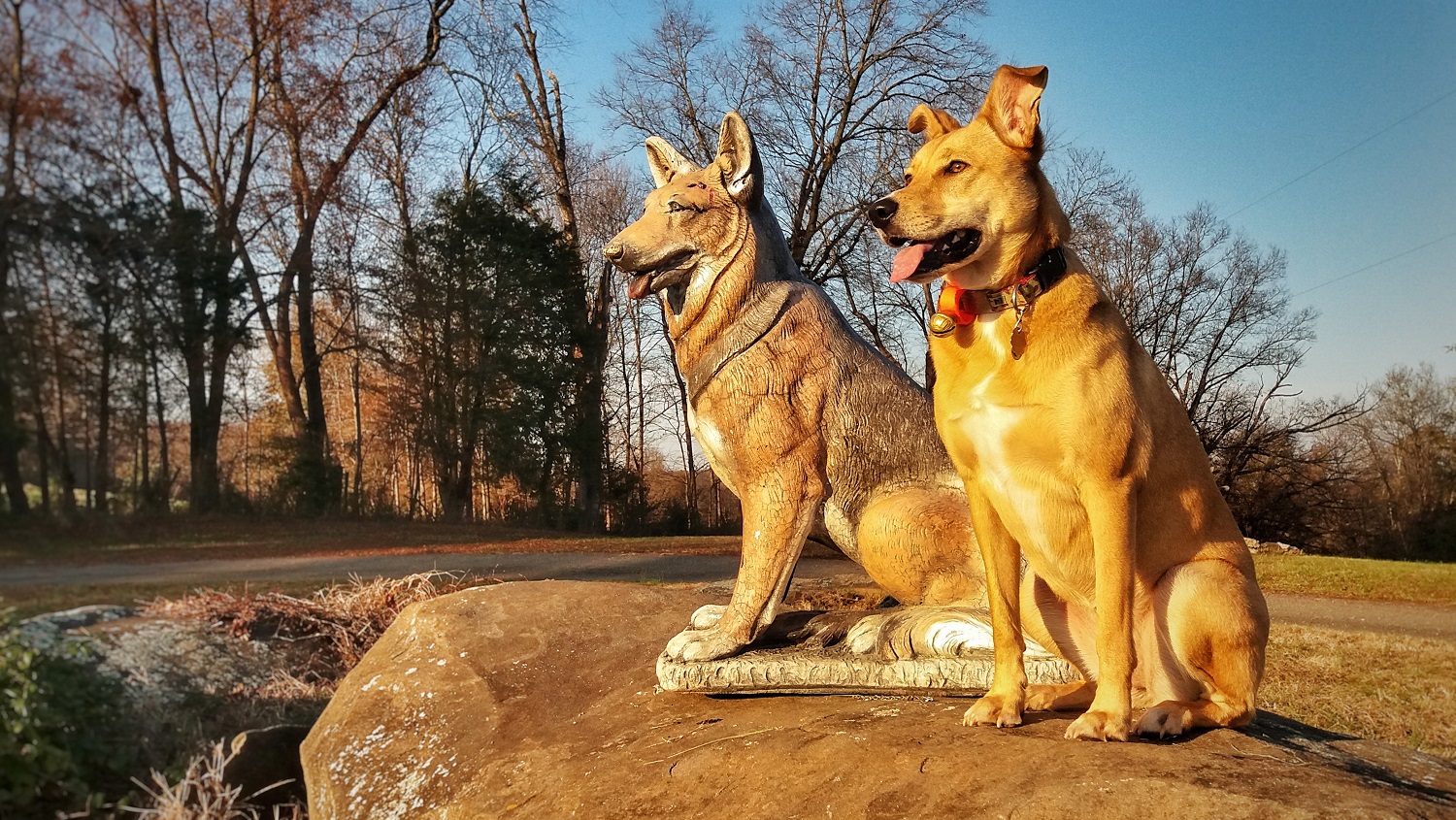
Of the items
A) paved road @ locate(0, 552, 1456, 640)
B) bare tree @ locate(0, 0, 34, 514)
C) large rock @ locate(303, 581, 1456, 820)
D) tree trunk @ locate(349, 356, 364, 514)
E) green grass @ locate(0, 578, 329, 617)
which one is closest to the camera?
large rock @ locate(303, 581, 1456, 820)

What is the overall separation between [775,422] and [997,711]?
1302 millimetres

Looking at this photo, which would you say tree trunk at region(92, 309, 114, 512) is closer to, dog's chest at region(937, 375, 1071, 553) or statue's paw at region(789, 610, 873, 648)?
statue's paw at region(789, 610, 873, 648)

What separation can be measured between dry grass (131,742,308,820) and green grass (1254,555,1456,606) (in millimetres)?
12132

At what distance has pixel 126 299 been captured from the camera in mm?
4328

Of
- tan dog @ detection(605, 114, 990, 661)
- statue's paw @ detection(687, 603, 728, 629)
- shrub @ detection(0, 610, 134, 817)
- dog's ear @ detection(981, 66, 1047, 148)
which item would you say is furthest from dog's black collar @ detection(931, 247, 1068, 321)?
shrub @ detection(0, 610, 134, 817)

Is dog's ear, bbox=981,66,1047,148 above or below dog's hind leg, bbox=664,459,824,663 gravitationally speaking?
above

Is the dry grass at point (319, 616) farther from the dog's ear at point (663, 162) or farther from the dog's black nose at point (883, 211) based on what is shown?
the dog's black nose at point (883, 211)

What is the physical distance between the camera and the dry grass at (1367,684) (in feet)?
20.4

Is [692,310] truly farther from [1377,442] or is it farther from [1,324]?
[1377,442]

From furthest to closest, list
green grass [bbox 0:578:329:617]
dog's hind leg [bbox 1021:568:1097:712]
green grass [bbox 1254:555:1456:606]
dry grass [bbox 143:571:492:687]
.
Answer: green grass [bbox 1254:555:1456:606] < dry grass [bbox 143:571:492:687] < green grass [bbox 0:578:329:617] < dog's hind leg [bbox 1021:568:1097:712]

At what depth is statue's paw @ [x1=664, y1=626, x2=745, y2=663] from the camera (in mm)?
3258

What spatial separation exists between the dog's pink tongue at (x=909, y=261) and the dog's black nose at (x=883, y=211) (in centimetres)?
10

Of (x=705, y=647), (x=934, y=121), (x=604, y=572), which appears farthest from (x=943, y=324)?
(x=604, y=572)

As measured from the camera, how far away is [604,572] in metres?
11.5
